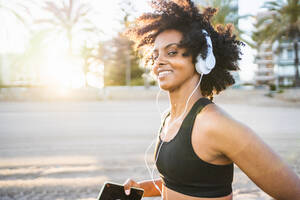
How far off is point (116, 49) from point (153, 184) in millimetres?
46858

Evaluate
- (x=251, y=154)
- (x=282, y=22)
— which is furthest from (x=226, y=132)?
(x=282, y=22)

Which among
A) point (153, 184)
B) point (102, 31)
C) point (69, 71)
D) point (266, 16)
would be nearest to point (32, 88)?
point (69, 71)

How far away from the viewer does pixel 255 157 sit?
117cm

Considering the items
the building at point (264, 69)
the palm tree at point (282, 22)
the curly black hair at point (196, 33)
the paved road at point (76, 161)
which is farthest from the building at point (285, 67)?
the curly black hair at point (196, 33)

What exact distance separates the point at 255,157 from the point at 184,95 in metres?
0.52

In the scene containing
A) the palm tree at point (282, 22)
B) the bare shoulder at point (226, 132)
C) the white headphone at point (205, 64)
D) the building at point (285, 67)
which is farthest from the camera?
the building at point (285, 67)

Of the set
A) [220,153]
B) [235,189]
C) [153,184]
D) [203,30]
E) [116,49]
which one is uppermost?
[116,49]

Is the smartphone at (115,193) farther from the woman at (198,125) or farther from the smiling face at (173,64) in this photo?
the smiling face at (173,64)

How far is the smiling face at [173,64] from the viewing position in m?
1.52

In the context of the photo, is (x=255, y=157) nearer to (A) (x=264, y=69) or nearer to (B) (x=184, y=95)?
(B) (x=184, y=95)

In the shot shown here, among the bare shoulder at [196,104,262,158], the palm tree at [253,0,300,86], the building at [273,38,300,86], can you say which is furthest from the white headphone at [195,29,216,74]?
the building at [273,38,300,86]

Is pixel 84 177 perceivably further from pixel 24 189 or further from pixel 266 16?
pixel 266 16

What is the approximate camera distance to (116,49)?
47406mm

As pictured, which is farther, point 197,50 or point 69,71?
point 69,71
